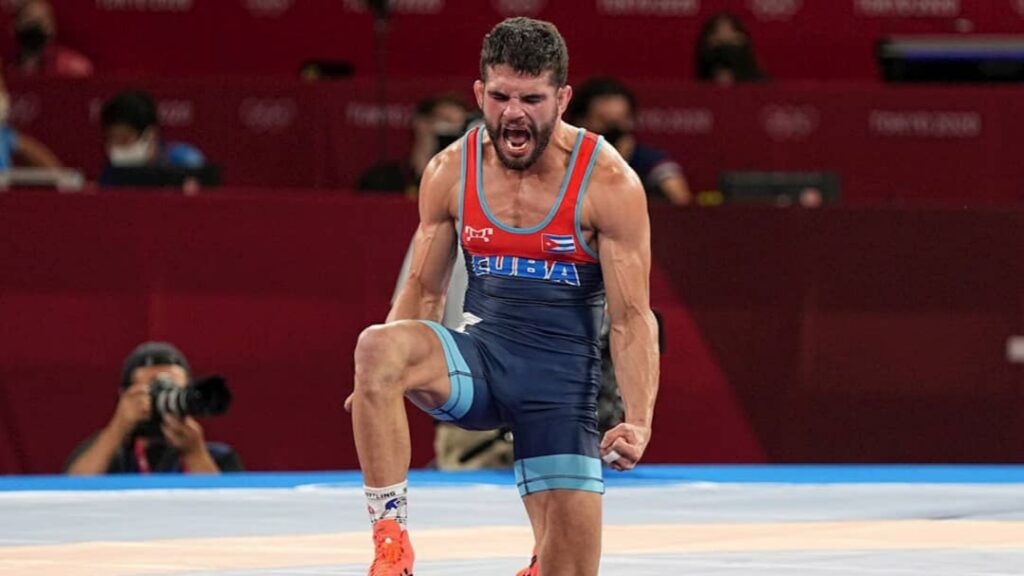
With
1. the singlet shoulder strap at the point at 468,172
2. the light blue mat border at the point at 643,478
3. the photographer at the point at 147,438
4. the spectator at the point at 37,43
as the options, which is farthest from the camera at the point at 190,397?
the spectator at the point at 37,43

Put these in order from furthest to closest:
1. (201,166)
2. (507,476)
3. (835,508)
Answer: (201,166) < (507,476) < (835,508)

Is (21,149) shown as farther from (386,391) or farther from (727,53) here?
(386,391)

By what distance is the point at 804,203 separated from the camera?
895cm

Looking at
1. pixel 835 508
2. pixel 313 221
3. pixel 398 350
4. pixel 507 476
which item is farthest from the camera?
pixel 313 221

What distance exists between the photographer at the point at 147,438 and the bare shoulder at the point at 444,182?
261 centimetres

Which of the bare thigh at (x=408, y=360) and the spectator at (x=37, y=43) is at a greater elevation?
the bare thigh at (x=408, y=360)

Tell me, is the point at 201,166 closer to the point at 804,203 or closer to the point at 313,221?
the point at 313,221

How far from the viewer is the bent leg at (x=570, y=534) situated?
5.03 meters

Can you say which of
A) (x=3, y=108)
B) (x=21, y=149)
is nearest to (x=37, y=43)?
(x=21, y=149)

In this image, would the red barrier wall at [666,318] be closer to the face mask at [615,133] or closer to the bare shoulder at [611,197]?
the face mask at [615,133]

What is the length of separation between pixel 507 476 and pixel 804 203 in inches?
76.0

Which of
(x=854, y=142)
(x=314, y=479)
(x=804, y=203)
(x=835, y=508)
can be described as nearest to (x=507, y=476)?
(x=314, y=479)

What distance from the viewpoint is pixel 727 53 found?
35.6 ft

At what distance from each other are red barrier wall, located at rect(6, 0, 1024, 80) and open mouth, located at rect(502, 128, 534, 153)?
7.08m
